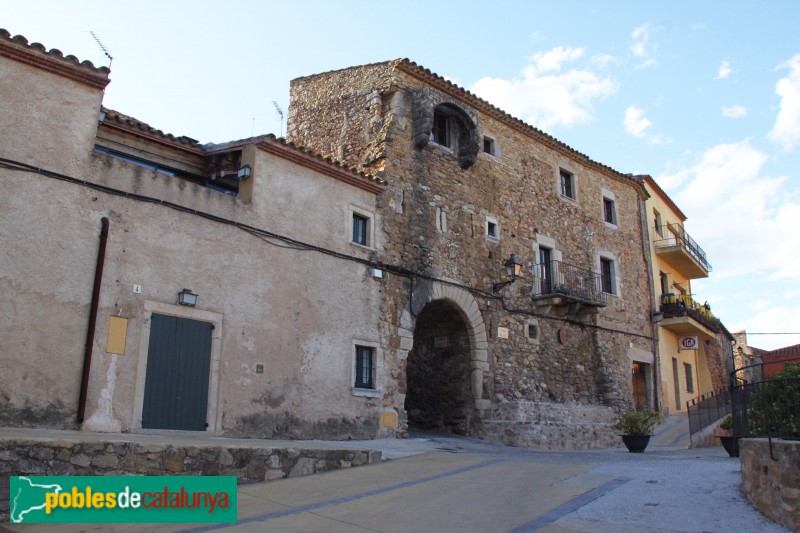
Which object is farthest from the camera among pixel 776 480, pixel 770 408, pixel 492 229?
pixel 492 229

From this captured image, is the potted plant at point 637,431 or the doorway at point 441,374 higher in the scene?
the doorway at point 441,374

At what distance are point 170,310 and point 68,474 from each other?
4.26 m

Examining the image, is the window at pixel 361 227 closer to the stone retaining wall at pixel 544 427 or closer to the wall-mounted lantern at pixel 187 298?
the wall-mounted lantern at pixel 187 298

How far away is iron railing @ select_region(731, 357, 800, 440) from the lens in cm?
630

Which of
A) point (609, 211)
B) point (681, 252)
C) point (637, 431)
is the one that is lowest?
point (637, 431)

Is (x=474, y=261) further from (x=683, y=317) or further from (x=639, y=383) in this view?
(x=683, y=317)

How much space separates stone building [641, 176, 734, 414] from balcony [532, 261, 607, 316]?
4.48 m

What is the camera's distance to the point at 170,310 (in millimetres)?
10680

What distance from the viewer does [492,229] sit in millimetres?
17500

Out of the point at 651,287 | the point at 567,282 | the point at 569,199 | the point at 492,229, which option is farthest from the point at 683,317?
the point at 492,229

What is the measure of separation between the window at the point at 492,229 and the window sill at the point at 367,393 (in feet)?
18.7

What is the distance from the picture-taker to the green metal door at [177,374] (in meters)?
10.3

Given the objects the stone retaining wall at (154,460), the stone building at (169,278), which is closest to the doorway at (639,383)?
the stone building at (169,278)

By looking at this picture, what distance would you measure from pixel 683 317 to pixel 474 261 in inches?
420
